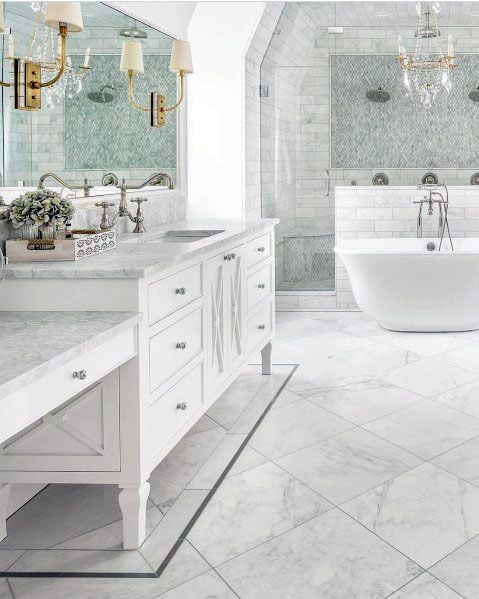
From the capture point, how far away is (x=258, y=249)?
13.4ft

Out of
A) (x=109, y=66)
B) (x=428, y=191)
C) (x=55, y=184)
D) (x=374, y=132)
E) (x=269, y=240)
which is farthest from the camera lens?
(x=374, y=132)

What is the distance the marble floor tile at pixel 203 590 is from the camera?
6.86 ft

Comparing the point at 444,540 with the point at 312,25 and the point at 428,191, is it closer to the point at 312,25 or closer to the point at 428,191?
the point at 428,191

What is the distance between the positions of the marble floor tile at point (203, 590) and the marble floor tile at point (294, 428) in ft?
3.42

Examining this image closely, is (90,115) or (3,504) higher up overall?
(90,115)

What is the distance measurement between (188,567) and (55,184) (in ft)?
5.70

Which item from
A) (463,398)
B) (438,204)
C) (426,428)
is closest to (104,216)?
(426,428)

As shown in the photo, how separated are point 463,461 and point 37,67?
2.29m

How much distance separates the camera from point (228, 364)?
3484 millimetres

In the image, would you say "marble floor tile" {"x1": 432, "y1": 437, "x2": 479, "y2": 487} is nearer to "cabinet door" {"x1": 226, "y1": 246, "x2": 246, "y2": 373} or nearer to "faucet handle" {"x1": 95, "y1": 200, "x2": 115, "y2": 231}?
"cabinet door" {"x1": 226, "y1": 246, "x2": 246, "y2": 373}

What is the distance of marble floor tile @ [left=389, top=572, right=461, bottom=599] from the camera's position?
2072 millimetres

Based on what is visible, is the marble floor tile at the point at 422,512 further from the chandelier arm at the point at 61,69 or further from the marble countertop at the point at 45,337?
the chandelier arm at the point at 61,69

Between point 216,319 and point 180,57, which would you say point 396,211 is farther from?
point 216,319

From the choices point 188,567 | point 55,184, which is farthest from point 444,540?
point 55,184
